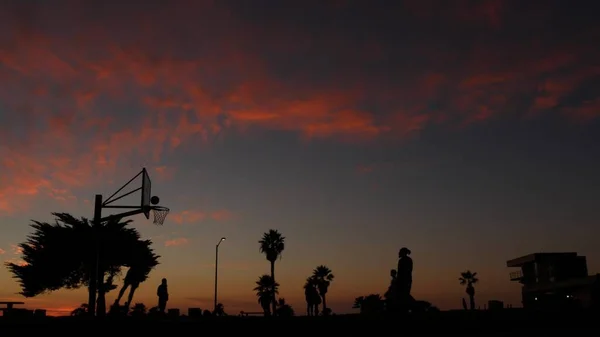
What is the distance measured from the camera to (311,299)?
53.1 metres

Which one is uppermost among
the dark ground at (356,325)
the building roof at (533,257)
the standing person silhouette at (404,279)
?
the building roof at (533,257)

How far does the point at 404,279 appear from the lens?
1555cm

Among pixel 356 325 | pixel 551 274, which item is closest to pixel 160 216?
pixel 356 325

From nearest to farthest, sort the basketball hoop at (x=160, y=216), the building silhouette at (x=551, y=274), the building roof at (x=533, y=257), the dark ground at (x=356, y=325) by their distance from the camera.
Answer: the dark ground at (x=356, y=325) < the basketball hoop at (x=160, y=216) < the building silhouette at (x=551, y=274) < the building roof at (x=533, y=257)

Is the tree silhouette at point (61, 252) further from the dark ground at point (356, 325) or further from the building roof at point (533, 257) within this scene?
the building roof at point (533, 257)

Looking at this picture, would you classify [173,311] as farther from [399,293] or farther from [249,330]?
[399,293]

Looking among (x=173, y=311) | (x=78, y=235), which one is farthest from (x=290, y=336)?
(x=78, y=235)

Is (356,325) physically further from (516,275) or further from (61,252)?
(516,275)

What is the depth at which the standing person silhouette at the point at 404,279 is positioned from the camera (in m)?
15.6

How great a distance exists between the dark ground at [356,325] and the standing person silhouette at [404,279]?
0.69 m

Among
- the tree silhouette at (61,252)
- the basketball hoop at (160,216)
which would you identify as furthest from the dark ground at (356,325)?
the tree silhouette at (61,252)

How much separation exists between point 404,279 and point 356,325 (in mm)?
2106

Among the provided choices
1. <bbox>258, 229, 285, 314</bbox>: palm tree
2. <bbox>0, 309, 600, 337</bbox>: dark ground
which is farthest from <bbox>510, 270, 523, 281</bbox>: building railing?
<bbox>0, 309, 600, 337</bbox>: dark ground

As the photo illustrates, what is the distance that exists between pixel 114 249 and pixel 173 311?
31.0 metres
